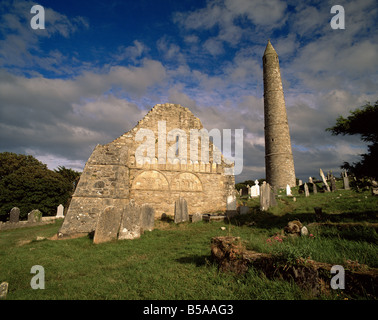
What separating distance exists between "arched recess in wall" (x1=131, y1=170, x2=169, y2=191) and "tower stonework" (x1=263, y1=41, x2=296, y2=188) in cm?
1771

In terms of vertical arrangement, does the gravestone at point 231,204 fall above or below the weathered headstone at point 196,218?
above

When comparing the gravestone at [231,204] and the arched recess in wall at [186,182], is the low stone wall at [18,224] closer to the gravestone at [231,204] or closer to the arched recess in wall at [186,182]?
the arched recess in wall at [186,182]

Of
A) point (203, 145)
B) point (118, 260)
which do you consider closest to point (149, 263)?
point (118, 260)

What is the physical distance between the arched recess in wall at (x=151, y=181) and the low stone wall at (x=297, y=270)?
8.48 meters

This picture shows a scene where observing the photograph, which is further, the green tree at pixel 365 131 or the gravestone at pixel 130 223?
the gravestone at pixel 130 223

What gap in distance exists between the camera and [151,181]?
12.0 metres

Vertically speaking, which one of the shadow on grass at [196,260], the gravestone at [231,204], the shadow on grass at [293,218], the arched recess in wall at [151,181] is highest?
the arched recess in wall at [151,181]

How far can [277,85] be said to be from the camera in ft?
85.6

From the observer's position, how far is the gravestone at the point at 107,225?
7.16 m

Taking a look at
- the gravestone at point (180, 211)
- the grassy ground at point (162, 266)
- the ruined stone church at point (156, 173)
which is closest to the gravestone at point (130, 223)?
the grassy ground at point (162, 266)

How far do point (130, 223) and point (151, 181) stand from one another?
4.52 m

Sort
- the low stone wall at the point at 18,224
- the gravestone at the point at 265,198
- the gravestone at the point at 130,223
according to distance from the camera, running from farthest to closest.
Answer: the low stone wall at the point at 18,224, the gravestone at the point at 265,198, the gravestone at the point at 130,223
